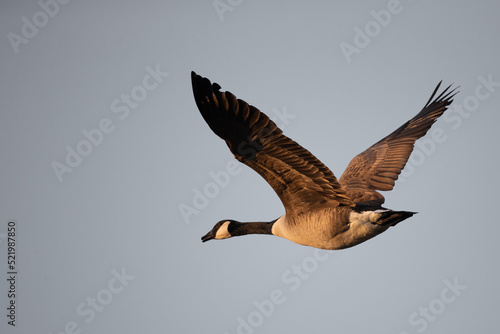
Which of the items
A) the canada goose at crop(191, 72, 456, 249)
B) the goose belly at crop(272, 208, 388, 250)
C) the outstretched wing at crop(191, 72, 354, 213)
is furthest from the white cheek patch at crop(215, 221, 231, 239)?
the outstretched wing at crop(191, 72, 354, 213)

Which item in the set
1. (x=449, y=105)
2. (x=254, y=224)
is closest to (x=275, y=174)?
(x=254, y=224)

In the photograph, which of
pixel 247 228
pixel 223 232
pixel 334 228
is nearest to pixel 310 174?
pixel 334 228

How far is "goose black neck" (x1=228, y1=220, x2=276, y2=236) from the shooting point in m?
8.64

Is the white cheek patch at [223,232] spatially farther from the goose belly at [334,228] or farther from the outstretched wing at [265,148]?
the outstretched wing at [265,148]

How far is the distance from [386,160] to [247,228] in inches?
105

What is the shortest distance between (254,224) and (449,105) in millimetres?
4322

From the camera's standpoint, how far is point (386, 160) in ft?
31.1

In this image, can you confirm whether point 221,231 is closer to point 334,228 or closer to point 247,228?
point 247,228

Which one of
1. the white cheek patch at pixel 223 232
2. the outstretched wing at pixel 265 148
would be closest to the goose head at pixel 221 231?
the white cheek patch at pixel 223 232

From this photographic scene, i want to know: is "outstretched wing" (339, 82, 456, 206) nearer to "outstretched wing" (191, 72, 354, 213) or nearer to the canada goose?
the canada goose

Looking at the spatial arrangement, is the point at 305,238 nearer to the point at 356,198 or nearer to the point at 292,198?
the point at 292,198

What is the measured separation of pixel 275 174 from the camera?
268 inches

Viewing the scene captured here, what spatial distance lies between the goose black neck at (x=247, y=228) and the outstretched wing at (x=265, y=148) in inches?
51.4

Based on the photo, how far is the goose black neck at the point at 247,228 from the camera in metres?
8.64
